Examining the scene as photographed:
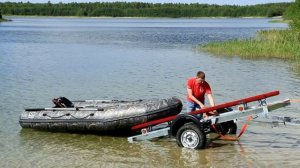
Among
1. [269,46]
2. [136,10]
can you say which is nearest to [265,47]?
[269,46]

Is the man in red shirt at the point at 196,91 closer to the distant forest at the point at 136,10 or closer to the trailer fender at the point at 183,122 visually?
the trailer fender at the point at 183,122

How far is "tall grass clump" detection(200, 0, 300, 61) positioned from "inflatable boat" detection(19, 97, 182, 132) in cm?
2052

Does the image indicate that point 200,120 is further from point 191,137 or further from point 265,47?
point 265,47

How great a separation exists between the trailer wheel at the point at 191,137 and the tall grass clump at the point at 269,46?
21217mm

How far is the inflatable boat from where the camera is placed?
11.2m

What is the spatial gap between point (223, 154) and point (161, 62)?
764 inches

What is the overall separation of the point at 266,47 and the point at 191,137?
2260 centimetres

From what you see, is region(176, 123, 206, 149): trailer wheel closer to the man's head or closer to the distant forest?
the man's head

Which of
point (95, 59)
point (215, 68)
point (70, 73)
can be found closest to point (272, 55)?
point (215, 68)

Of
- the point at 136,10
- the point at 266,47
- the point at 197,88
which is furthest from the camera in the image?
the point at 136,10

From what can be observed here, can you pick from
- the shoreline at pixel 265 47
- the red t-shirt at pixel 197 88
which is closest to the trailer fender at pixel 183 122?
the red t-shirt at pixel 197 88

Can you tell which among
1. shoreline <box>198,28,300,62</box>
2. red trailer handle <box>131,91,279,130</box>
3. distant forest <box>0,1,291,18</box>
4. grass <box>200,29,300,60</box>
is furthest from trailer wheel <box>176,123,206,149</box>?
distant forest <box>0,1,291,18</box>

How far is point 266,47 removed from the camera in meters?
31.8

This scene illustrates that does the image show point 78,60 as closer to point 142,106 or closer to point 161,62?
point 161,62
